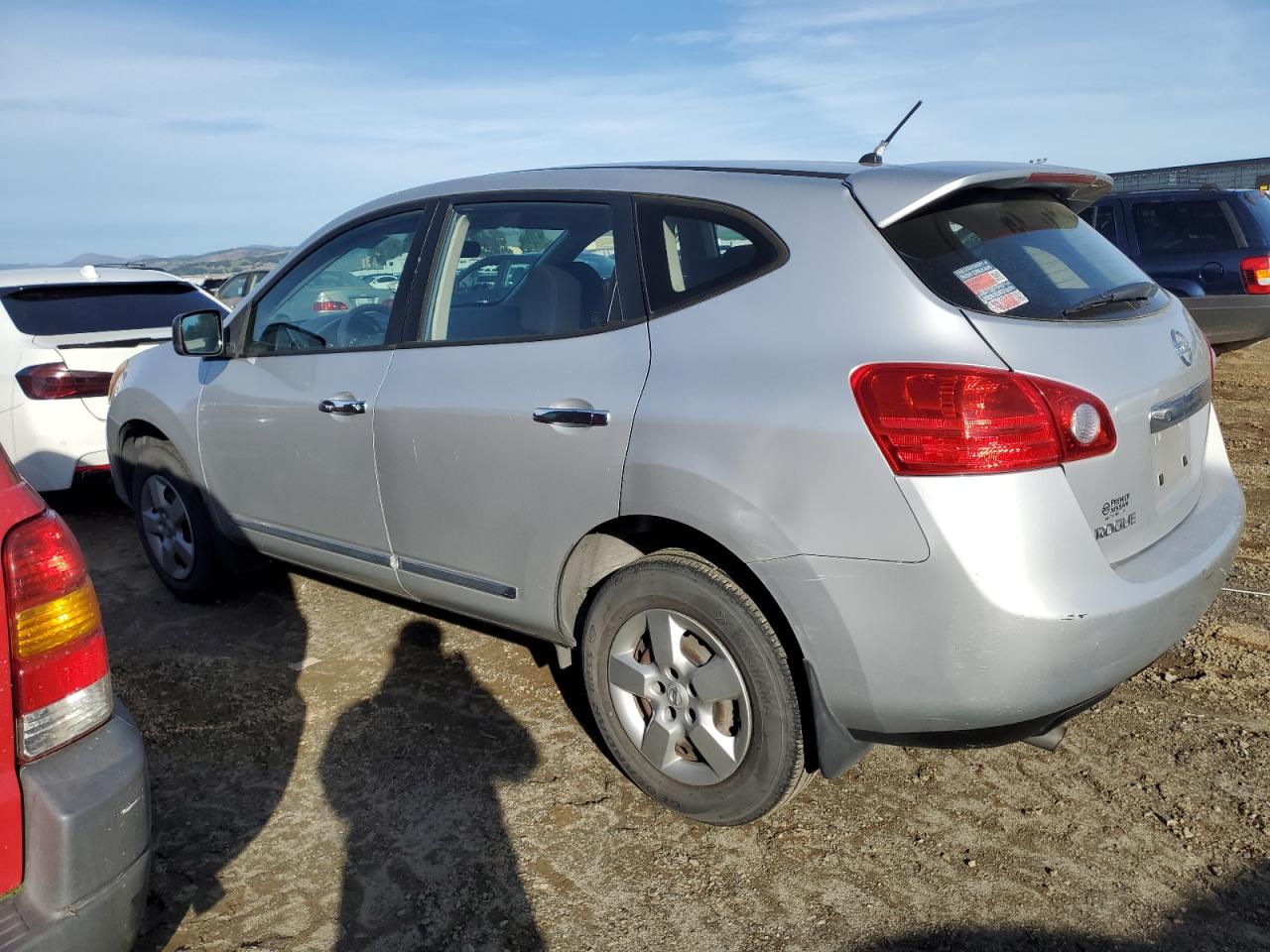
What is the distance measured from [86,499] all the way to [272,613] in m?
3.17

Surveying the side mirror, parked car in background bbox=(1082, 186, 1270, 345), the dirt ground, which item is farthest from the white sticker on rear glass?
parked car in background bbox=(1082, 186, 1270, 345)

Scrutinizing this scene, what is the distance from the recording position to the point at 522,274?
3242mm

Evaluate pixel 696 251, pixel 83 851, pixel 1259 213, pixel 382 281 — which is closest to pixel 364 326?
pixel 382 281

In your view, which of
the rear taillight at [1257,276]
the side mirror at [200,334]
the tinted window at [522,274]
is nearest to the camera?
the tinted window at [522,274]

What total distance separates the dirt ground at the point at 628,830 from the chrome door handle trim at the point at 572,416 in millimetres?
1125

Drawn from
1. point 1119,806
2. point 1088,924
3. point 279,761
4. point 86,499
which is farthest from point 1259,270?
point 86,499

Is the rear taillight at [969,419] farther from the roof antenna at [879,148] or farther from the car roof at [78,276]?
the car roof at [78,276]

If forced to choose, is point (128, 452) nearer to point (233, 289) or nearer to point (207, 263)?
point (233, 289)

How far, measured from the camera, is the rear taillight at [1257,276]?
8422mm

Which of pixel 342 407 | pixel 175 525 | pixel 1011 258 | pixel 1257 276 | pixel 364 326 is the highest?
pixel 1011 258

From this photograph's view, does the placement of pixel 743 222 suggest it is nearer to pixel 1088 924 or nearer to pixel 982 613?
pixel 982 613

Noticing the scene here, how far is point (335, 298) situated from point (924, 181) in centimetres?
232

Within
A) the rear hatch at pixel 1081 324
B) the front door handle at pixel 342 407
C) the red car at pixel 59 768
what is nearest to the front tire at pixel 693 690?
the rear hatch at pixel 1081 324

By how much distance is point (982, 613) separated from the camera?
221 cm
